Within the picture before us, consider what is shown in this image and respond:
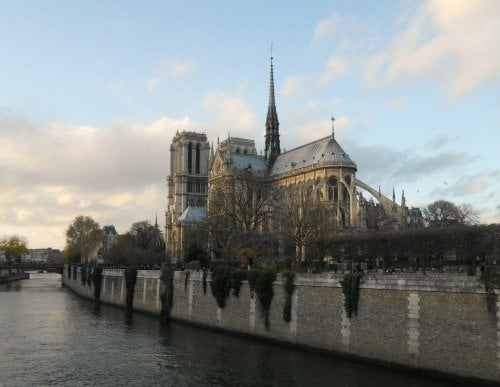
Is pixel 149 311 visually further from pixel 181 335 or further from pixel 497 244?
pixel 497 244

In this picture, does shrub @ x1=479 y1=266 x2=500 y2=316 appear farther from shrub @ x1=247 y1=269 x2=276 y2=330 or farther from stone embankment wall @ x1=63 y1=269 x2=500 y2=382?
shrub @ x1=247 y1=269 x2=276 y2=330

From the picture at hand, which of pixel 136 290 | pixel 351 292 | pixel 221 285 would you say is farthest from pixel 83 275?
pixel 351 292

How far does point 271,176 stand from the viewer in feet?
292

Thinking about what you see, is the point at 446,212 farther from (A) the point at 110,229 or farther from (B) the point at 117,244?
(A) the point at 110,229

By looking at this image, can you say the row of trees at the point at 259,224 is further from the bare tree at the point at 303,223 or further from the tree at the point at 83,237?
the tree at the point at 83,237

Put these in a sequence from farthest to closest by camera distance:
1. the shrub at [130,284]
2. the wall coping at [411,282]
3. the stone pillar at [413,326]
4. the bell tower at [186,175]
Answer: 1. the bell tower at [186,175]
2. the shrub at [130,284]
3. the stone pillar at [413,326]
4. the wall coping at [411,282]

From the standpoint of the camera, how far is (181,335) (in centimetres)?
3272

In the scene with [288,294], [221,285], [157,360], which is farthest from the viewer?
[221,285]

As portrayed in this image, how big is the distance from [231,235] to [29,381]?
87.9 feet

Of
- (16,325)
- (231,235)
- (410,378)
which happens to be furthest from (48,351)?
(231,235)

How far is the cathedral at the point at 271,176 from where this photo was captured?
7094 centimetres

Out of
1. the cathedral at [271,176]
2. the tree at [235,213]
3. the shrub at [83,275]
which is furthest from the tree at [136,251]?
the tree at [235,213]

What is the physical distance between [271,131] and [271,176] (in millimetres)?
10718

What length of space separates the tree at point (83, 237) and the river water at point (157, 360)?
7689 cm
